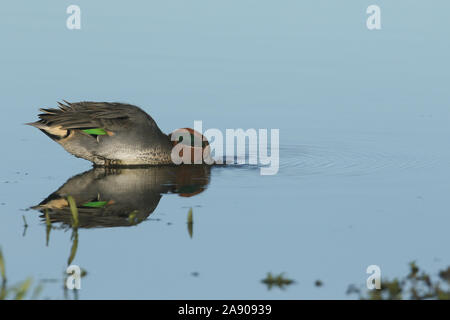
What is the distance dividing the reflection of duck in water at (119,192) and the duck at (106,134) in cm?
19

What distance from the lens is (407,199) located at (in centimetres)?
1105

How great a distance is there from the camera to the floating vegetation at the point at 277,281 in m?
7.95

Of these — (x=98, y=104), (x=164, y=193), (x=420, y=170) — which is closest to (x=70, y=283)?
(x=164, y=193)

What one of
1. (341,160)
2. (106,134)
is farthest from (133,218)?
(341,160)

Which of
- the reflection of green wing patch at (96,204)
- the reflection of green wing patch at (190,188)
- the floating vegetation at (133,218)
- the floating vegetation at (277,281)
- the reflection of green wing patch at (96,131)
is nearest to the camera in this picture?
the floating vegetation at (277,281)

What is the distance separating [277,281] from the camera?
798 centimetres

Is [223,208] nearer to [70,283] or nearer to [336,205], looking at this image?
[336,205]

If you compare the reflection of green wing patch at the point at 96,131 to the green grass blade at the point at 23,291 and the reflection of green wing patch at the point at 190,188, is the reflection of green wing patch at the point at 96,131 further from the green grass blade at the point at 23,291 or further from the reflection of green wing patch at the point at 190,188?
the green grass blade at the point at 23,291

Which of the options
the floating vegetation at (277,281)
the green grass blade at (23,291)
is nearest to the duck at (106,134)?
the floating vegetation at (277,281)

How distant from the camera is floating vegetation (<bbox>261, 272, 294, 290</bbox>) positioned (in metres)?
7.95

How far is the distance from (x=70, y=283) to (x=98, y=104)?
17.8ft

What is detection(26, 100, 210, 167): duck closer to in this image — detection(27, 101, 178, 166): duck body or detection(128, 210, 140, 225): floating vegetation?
detection(27, 101, 178, 166): duck body

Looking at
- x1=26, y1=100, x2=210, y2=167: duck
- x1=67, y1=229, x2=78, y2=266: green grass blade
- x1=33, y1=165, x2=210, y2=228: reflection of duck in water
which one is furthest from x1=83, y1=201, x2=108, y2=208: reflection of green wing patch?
x1=26, y1=100, x2=210, y2=167: duck

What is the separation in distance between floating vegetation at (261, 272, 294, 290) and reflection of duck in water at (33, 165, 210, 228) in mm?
2074
